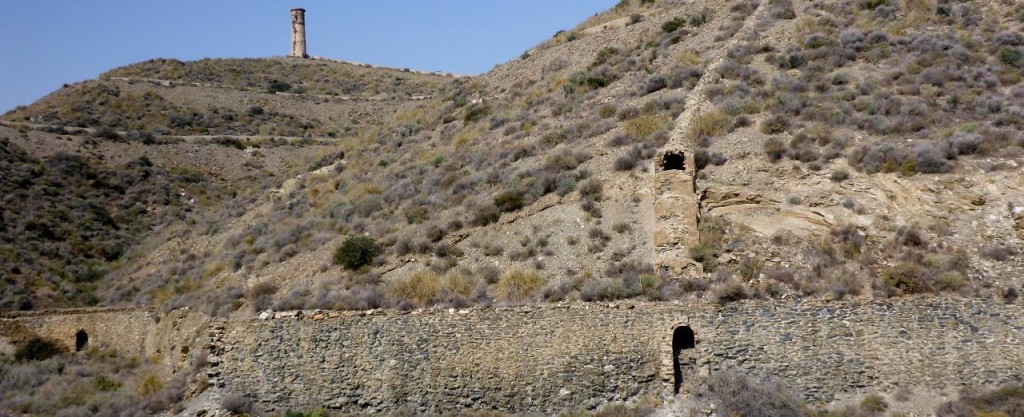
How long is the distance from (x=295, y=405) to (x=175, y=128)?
145ft

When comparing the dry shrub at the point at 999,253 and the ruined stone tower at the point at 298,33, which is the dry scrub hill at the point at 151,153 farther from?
the dry shrub at the point at 999,253

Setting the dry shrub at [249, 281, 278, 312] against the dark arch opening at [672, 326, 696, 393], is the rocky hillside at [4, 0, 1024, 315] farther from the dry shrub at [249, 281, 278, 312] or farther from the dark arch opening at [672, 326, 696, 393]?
the dark arch opening at [672, 326, 696, 393]

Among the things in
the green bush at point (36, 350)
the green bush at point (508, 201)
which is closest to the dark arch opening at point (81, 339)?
the green bush at point (36, 350)

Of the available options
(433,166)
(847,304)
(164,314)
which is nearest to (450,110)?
(433,166)

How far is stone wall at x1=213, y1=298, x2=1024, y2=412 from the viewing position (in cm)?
1447

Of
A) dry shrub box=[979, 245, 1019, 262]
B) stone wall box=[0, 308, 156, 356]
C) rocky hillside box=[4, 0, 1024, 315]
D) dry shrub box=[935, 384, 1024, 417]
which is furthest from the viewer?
stone wall box=[0, 308, 156, 356]

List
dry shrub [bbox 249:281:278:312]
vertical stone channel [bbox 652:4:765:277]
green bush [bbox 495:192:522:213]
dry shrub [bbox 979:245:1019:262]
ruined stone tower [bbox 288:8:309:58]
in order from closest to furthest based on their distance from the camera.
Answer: dry shrub [bbox 979:245:1019:262] < vertical stone channel [bbox 652:4:765:277] < dry shrub [bbox 249:281:278:312] < green bush [bbox 495:192:522:213] < ruined stone tower [bbox 288:8:309:58]

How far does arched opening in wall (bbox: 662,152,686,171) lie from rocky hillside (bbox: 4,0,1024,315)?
59 millimetres

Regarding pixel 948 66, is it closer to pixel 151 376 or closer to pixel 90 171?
pixel 151 376

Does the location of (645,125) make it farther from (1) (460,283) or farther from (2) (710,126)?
(1) (460,283)

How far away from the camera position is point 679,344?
16.0m

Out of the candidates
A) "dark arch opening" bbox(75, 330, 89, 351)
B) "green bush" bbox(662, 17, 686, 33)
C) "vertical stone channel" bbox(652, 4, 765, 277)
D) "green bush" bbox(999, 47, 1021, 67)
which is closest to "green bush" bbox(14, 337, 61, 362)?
"dark arch opening" bbox(75, 330, 89, 351)

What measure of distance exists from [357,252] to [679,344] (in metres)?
10.8

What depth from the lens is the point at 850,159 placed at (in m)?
20.1
